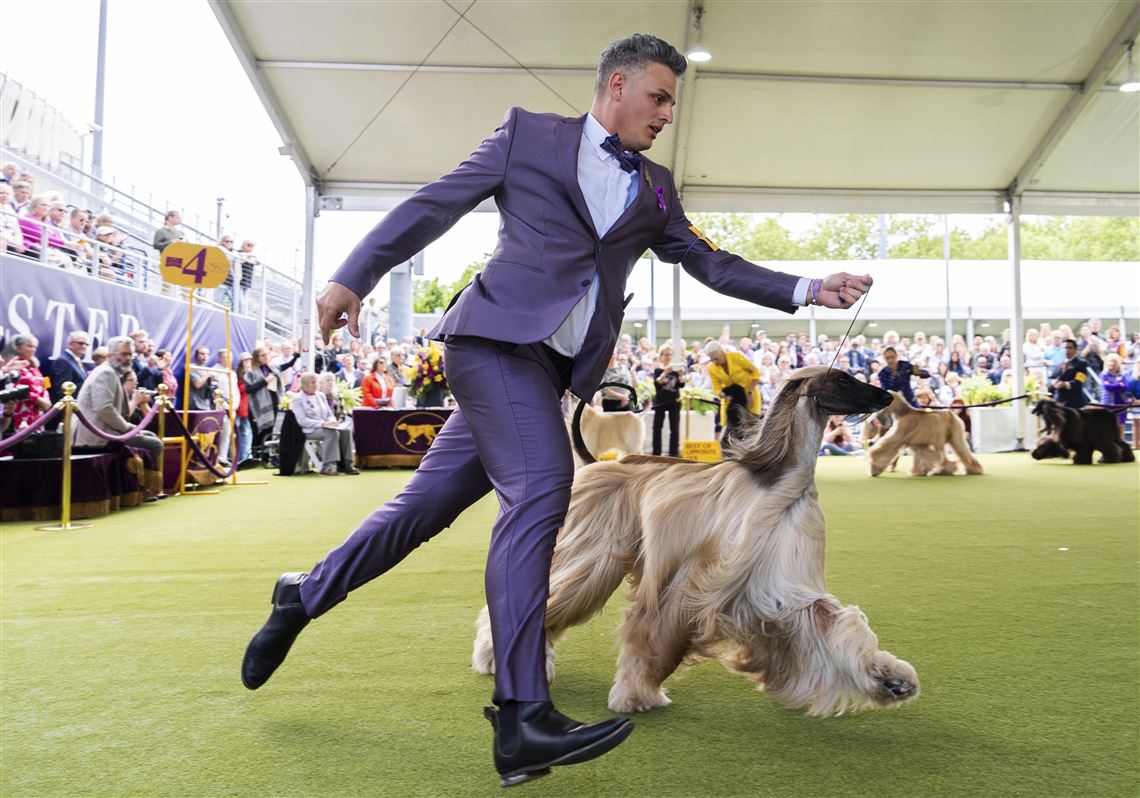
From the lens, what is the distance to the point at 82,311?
32.1 ft

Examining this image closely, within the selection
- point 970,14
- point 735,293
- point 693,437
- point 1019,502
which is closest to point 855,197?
point 970,14

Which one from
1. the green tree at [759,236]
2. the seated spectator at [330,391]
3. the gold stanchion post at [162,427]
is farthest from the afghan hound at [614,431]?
the green tree at [759,236]

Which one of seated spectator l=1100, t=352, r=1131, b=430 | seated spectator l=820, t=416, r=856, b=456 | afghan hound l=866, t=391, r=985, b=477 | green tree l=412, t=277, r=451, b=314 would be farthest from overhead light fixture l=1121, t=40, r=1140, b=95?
green tree l=412, t=277, r=451, b=314

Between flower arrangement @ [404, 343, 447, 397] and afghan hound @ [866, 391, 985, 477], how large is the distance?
17.8ft

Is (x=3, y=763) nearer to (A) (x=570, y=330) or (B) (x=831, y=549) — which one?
(A) (x=570, y=330)

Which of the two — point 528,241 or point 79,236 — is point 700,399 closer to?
point 79,236

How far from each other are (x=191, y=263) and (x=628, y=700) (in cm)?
721

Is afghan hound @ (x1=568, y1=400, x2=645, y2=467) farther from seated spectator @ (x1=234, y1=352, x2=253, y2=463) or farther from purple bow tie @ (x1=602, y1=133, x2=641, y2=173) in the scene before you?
purple bow tie @ (x1=602, y1=133, x2=641, y2=173)

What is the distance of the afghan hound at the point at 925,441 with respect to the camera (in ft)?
33.1

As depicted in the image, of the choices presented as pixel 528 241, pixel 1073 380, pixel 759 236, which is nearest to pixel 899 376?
pixel 1073 380

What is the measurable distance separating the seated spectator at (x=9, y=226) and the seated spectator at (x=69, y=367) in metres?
1.20

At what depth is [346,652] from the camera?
111 inches

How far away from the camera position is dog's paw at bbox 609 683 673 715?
2.24 meters

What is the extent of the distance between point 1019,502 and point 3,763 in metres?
7.10
